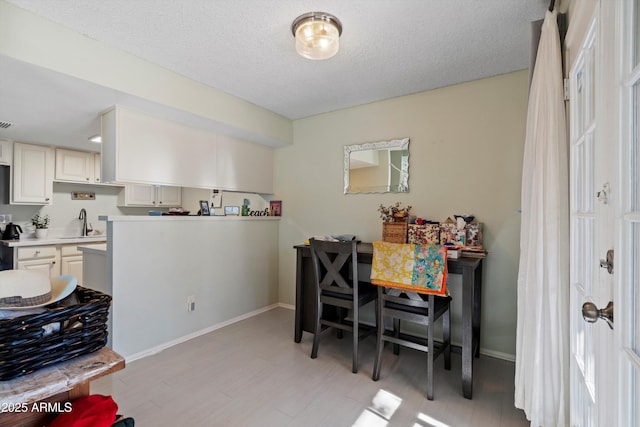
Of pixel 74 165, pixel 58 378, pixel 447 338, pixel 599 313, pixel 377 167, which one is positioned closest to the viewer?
pixel 58 378

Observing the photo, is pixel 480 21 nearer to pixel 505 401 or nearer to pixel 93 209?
pixel 505 401

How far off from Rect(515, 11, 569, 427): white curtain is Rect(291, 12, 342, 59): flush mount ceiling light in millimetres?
1088

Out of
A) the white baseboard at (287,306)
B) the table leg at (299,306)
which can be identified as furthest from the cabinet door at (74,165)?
the table leg at (299,306)

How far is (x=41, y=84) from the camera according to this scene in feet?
6.64

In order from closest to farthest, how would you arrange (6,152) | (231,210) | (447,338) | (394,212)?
(447,338) → (394,212) → (231,210) → (6,152)

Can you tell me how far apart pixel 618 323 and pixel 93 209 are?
5.57 meters

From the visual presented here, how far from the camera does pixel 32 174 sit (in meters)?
3.80

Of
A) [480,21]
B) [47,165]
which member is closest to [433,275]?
[480,21]

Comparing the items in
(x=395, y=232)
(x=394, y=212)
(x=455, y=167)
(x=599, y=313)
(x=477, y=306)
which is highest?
(x=455, y=167)

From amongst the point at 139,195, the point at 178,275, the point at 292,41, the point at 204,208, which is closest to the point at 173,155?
the point at 204,208

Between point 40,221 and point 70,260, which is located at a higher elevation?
point 40,221

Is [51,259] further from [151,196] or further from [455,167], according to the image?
[455,167]

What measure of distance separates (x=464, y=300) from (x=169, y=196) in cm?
412

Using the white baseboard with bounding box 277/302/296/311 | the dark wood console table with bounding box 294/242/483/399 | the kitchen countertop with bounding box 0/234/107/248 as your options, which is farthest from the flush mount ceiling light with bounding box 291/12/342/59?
the kitchen countertop with bounding box 0/234/107/248
